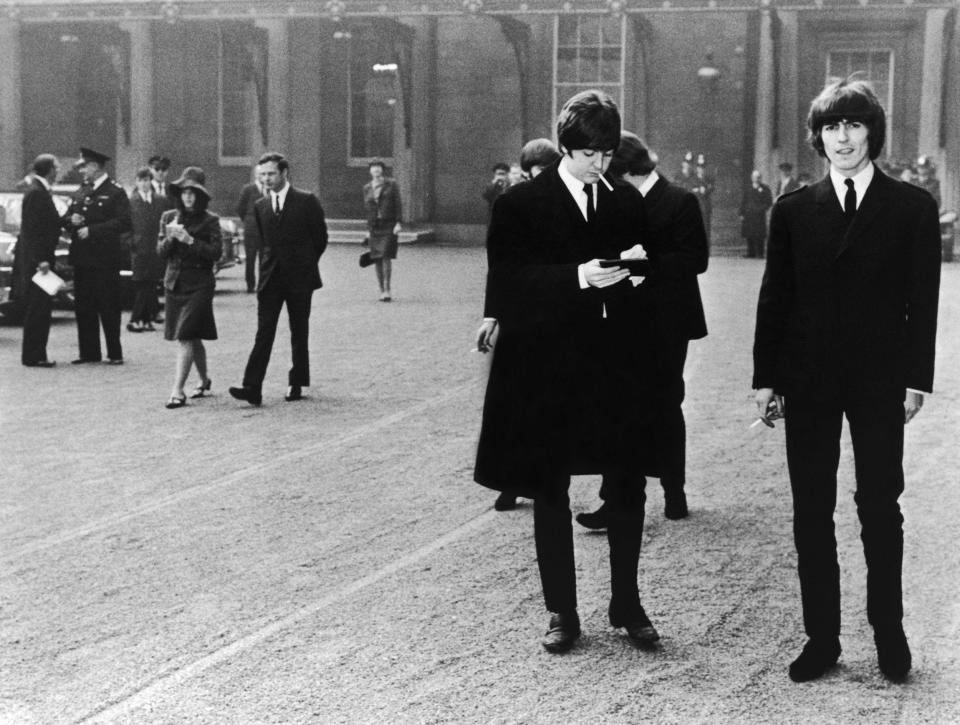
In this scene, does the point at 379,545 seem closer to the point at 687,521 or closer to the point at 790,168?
the point at 687,521

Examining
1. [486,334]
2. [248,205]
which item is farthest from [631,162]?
[248,205]

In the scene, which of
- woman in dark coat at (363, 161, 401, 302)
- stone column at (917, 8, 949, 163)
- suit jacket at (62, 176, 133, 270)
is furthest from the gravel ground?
stone column at (917, 8, 949, 163)

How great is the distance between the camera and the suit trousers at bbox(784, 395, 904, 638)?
5051 millimetres

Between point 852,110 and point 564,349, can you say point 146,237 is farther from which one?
point 852,110

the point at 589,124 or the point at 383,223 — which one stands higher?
the point at 589,124

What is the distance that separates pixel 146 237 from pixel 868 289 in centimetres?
1290

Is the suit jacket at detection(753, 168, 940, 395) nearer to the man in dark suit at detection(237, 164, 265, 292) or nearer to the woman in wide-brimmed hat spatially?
the woman in wide-brimmed hat

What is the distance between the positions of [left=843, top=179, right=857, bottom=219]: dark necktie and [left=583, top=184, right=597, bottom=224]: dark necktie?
81 centimetres

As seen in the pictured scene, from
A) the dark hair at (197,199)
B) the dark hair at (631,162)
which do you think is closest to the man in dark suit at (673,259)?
the dark hair at (631,162)

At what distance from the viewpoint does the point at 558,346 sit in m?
5.37

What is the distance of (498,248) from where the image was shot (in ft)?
17.7

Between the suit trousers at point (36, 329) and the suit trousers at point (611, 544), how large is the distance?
939cm

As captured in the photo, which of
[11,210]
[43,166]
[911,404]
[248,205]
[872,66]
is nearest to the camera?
[911,404]

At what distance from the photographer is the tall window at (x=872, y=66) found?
31.5m
